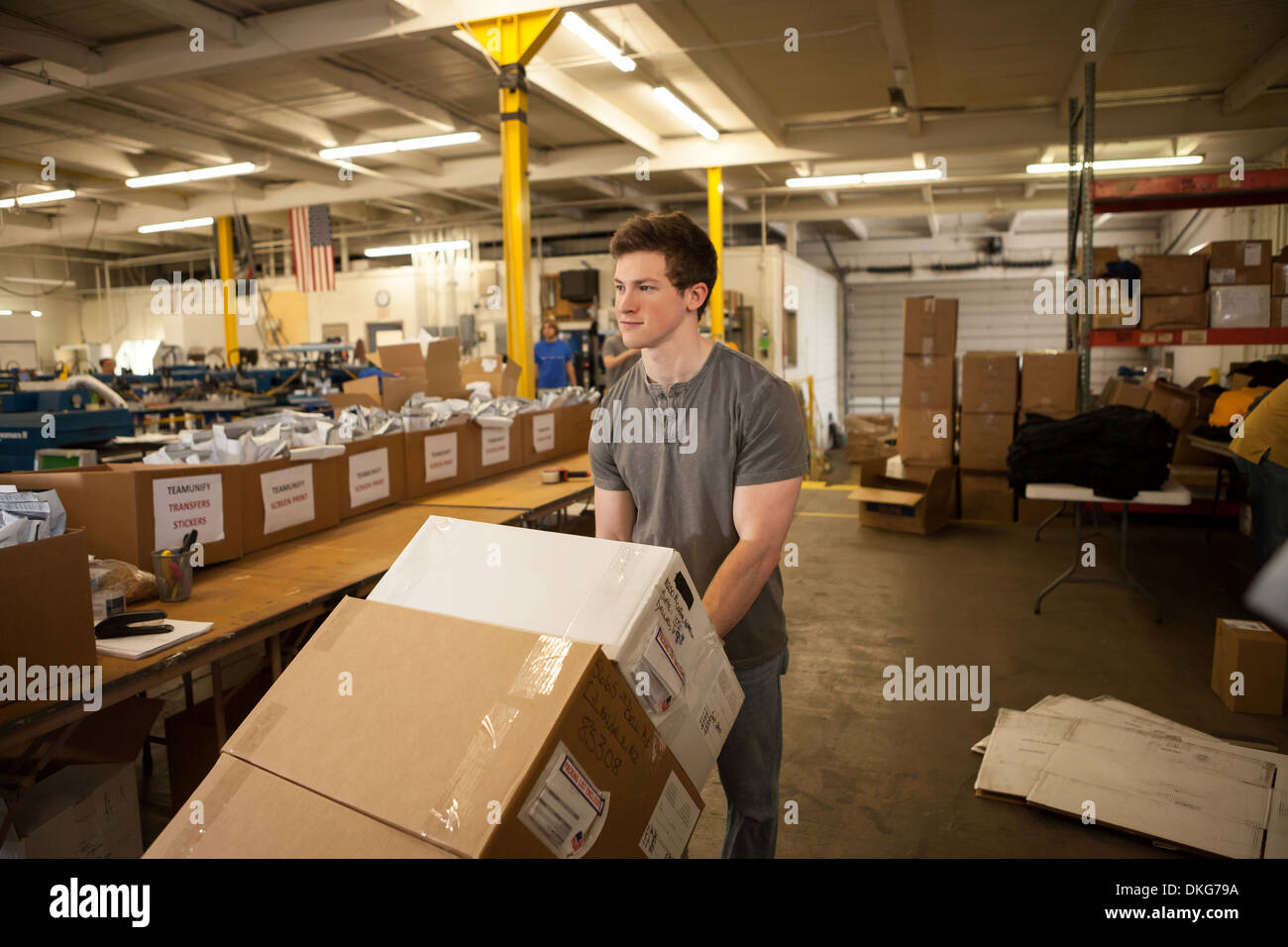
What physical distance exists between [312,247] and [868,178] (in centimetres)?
732

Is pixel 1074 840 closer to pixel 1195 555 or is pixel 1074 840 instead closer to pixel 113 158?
pixel 1195 555

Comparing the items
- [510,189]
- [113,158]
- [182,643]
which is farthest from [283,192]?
[182,643]

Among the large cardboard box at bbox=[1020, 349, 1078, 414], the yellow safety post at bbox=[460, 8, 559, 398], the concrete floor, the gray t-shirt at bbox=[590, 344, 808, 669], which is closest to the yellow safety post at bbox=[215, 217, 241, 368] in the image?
the yellow safety post at bbox=[460, 8, 559, 398]

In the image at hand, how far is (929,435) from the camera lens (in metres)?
6.80

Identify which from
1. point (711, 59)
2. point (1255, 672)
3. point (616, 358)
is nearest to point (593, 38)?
A: point (711, 59)

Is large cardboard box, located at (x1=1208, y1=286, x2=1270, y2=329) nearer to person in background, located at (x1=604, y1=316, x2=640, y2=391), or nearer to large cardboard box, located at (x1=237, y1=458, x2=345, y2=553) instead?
person in background, located at (x1=604, y1=316, x2=640, y2=391)

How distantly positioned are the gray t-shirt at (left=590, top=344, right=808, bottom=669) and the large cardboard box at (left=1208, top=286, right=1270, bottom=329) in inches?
217

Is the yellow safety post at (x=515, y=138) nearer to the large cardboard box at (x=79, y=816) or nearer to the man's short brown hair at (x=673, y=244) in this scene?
the large cardboard box at (x=79, y=816)

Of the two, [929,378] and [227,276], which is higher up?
[227,276]

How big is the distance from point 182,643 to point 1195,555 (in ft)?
19.4

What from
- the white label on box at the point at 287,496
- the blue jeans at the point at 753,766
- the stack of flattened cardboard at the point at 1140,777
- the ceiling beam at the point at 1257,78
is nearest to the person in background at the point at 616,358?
the white label on box at the point at 287,496

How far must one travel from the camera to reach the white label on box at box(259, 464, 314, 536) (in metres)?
2.94

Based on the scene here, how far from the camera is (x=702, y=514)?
170cm

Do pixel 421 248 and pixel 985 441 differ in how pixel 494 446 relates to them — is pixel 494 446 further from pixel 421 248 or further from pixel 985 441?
pixel 421 248
